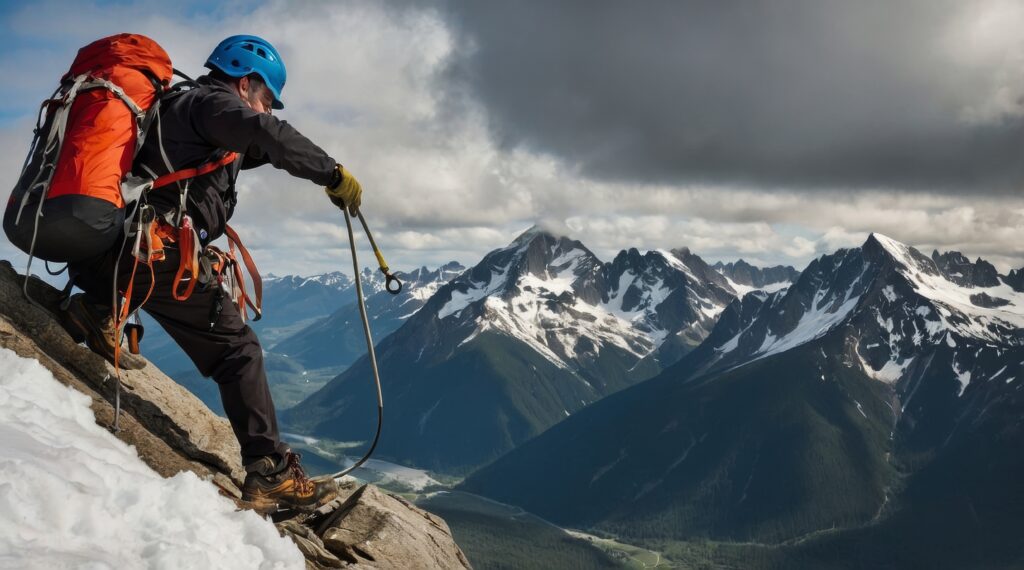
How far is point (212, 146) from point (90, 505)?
4583 millimetres

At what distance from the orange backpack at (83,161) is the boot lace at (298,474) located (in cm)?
406

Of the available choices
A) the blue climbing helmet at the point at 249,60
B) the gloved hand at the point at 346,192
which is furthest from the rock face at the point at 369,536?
the blue climbing helmet at the point at 249,60

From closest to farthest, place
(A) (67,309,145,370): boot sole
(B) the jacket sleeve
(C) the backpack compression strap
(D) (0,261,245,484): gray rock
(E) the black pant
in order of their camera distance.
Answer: (B) the jacket sleeve < (C) the backpack compression strap < (E) the black pant < (A) (67,309,145,370): boot sole < (D) (0,261,245,484): gray rock

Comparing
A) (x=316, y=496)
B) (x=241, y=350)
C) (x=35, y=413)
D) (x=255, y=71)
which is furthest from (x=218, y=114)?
(x=316, y=496)

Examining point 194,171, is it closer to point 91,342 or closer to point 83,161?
point 83,161

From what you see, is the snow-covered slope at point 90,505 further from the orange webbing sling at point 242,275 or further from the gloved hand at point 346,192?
the gloved hand at point 346,192

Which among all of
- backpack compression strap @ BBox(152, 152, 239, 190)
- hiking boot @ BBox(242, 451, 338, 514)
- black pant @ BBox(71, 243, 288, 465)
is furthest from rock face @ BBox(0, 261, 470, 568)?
backpack compression strap @ BBox(152, 152, 239, 190)

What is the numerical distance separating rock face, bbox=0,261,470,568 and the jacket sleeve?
15.7 ft

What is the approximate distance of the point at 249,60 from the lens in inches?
396

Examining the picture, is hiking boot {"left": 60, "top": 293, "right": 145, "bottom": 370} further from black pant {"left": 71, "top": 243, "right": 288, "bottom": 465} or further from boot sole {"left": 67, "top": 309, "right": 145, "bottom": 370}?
black pant {"left": 71, "top": 243, "right": 288, "bottom": 465}

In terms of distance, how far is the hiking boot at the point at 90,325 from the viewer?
11133mm

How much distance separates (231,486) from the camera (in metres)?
12.4

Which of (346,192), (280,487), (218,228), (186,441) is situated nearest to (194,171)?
(218,228)

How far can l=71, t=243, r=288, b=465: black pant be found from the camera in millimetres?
9953
